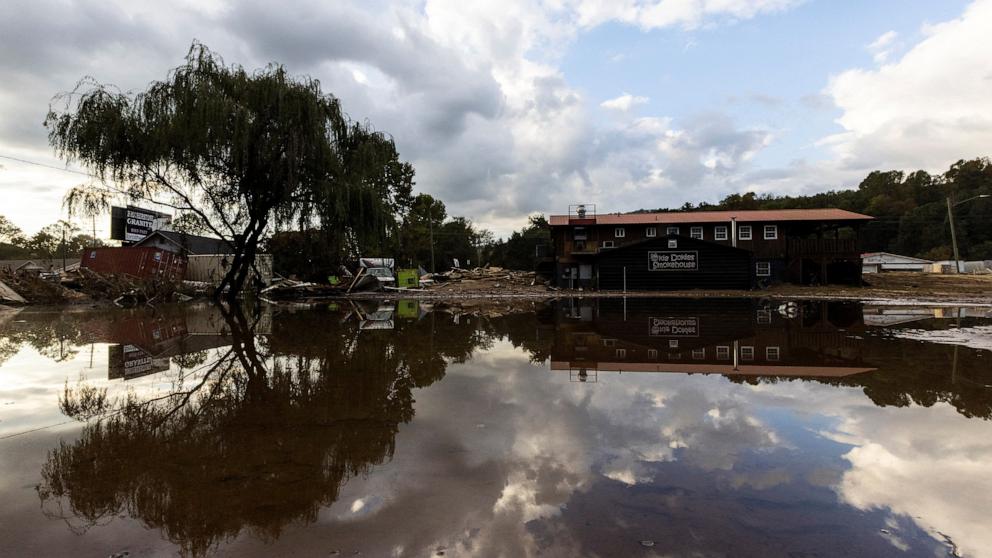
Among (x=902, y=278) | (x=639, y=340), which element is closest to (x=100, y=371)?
(x=639, y=340)

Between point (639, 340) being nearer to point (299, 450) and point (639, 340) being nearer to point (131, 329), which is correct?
point (299, 450)

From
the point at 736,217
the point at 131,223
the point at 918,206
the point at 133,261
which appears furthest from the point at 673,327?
the point at 918,206

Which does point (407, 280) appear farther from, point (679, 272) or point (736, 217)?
point (736, 217)

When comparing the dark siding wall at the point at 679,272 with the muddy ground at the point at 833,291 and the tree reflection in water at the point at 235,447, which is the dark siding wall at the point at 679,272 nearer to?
the muddy ground at the point at 833,291

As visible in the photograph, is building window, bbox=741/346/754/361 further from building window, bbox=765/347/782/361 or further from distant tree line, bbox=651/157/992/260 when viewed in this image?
distant tree line, bbox=651/157/992/260

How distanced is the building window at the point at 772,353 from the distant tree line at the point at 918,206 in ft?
231

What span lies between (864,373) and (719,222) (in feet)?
112

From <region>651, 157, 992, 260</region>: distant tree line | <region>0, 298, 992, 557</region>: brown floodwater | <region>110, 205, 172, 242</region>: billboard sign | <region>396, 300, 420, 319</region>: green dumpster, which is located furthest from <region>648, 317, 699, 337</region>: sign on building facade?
<region>651, 157, 992, 260</region>: distant tree line

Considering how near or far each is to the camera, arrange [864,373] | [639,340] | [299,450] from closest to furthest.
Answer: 1. [299,450]
2. [864,373]
3. [639,340]

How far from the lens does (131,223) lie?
150 feet

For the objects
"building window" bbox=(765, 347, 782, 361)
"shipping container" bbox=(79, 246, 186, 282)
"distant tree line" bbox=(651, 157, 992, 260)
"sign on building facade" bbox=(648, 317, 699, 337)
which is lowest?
"building window" bbox=(765, 347, 782, 361)

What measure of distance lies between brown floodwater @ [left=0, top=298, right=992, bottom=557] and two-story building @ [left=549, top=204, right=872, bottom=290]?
25837 mm

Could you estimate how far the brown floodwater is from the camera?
2875 mm

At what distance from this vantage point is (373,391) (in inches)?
248
